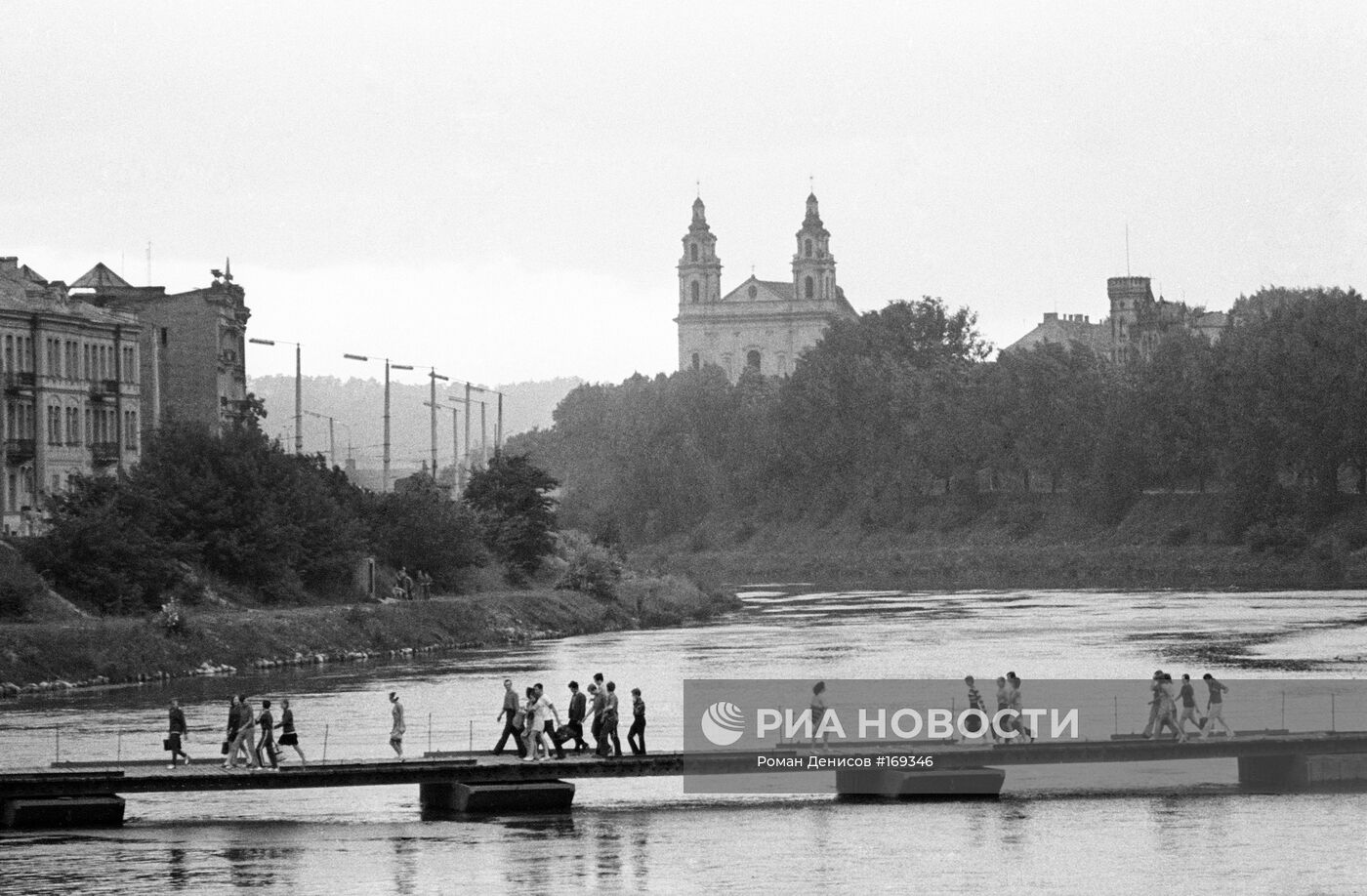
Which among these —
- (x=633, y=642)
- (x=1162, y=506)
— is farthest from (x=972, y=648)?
(x=1162, y=506)

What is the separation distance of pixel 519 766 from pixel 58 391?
6843 cm

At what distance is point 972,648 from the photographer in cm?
9788

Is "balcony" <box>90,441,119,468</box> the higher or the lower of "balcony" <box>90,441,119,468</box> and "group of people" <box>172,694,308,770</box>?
the higher

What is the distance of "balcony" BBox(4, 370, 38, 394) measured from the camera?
362ft

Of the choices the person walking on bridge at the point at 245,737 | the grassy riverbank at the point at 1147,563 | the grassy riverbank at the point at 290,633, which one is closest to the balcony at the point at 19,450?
the grassy riverbank at the point at 290,633

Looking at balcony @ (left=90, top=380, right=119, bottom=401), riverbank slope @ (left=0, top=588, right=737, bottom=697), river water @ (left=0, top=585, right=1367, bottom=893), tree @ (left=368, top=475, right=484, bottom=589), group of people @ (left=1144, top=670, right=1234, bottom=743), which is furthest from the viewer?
tree @ (left=368, top=475, right=484, bottom=589)

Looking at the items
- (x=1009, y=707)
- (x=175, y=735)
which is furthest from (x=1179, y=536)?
(x=175, y=735)

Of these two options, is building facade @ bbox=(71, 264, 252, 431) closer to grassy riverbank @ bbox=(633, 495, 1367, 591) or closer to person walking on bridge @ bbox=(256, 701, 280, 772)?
grassy riverbank @ bbox=(633, 495, 1367, 591)

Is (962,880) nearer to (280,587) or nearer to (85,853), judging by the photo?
(85,853)

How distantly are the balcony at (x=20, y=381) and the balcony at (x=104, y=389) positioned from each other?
7.47 m

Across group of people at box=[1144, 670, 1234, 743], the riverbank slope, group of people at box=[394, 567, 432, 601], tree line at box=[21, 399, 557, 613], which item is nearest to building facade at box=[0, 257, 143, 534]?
tree line at box=[21, 399, 557, 613]

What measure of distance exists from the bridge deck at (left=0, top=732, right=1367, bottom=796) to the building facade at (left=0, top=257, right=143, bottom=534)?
54.6 meters

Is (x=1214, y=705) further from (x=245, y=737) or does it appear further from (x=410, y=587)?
(x=410, y=587)

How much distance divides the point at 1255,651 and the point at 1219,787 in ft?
123
